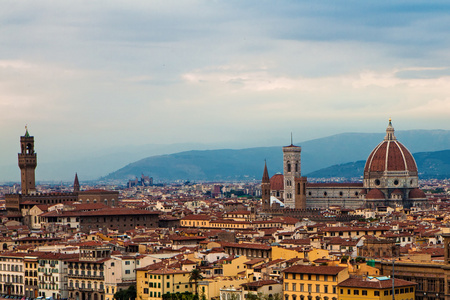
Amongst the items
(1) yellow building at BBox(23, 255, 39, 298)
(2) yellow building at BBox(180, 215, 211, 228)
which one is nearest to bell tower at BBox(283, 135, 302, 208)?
(2) yellow building at BBox(180, 215, 211, 228)

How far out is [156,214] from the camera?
113 meters

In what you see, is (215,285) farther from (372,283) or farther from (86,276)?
(86,276)

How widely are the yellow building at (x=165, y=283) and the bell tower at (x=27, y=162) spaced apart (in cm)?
7515

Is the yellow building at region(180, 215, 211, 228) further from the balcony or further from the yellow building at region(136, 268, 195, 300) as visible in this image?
the yellow building at region(136, 268, 195, 300)

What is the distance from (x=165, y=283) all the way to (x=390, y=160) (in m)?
104

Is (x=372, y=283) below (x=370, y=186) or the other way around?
below

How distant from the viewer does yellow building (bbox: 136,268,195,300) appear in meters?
60.1

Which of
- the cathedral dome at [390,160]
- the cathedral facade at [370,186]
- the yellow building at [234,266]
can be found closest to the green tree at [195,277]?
the yellow building at [234,266]

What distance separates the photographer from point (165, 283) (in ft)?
197

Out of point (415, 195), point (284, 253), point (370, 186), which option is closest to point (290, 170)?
point (370, 186)

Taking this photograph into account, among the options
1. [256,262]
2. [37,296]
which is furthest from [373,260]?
[37,296]

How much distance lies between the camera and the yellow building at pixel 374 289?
5003cm

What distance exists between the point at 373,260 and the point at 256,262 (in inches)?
333

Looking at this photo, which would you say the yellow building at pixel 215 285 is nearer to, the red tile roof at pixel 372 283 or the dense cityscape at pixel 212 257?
the dense cityscape at pixel 212 257
